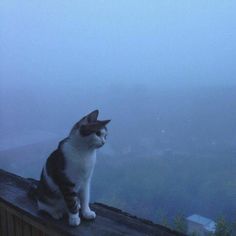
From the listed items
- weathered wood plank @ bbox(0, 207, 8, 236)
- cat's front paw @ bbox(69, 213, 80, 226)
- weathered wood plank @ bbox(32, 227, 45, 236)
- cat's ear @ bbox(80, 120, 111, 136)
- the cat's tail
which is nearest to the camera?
cat's ear @ bbox(80, 120, 111, 136)

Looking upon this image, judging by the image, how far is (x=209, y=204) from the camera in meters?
1.25

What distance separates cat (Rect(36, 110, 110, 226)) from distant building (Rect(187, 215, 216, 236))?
341mm

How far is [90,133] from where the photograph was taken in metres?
1.02

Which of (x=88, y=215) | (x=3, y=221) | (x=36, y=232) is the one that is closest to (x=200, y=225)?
(x=88, y=215)

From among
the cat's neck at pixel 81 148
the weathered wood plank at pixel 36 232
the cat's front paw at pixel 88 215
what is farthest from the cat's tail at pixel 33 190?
the cat's neck at pixel 81 148

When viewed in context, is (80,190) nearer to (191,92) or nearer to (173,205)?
(173,205)

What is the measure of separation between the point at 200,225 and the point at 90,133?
0.53 meters

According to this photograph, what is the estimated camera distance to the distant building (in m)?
1.18

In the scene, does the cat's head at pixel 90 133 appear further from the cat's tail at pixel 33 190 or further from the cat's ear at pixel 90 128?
the cat's tail at pixel 33 190

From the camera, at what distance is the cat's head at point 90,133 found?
3.36ft

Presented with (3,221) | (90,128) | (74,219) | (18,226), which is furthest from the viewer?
(3,221)

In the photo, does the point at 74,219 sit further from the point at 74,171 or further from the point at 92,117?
the point at 92,117

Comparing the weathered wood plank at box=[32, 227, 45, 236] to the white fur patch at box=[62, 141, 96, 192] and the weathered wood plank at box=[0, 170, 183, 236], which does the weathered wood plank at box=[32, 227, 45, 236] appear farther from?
the white fur patch at box=[62, 141, 96, 192]

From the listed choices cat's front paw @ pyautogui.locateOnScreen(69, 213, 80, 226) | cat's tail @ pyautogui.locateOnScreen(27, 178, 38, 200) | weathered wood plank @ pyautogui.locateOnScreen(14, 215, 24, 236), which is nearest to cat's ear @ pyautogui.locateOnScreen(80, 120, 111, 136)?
cat's front paw @ pyautogui.locateOnScreen(69, 213, 80, 226)
